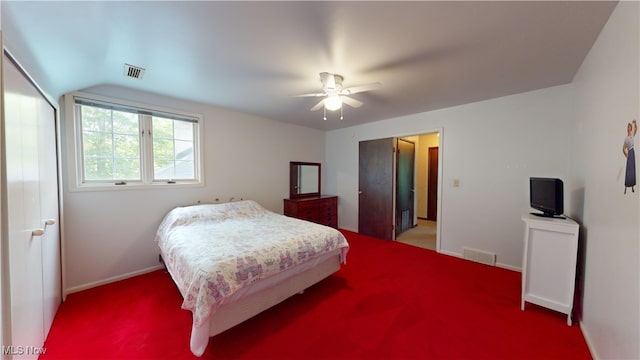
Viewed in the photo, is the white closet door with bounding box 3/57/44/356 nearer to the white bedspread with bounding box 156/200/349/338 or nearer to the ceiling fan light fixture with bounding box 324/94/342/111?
the white bedspread with bounding box 156/200/349/338

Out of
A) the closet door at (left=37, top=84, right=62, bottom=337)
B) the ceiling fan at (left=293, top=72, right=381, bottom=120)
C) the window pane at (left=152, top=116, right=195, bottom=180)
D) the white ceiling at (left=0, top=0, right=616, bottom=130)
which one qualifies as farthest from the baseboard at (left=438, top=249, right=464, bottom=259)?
the closet door at (left=37, top=84, right=62, bottom=337)

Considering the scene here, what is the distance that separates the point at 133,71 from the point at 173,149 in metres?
1.15

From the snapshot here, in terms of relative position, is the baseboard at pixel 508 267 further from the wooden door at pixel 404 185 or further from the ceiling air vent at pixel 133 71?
the ceiling air vent at pixel 133 71

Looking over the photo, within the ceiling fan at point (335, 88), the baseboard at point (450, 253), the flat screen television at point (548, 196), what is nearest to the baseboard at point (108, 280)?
the ceiling fan at point (335, 88)

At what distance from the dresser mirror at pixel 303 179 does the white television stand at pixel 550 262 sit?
3509 millimetres

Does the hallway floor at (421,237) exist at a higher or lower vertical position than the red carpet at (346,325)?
higher

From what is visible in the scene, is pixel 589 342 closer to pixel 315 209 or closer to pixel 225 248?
pixel 225 248

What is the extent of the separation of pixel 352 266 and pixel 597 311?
213 cm

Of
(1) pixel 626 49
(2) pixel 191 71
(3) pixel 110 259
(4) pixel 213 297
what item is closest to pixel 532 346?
(1) pixel 626 49

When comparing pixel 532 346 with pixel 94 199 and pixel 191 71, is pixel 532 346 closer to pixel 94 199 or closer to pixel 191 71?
pixel 191 71

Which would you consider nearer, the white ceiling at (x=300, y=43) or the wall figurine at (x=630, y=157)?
the wall figurine at (x=630, y=157)

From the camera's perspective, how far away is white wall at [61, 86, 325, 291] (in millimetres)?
2426

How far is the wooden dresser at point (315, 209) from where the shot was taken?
4172 mm

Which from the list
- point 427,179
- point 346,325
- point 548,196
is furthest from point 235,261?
point 427,179
